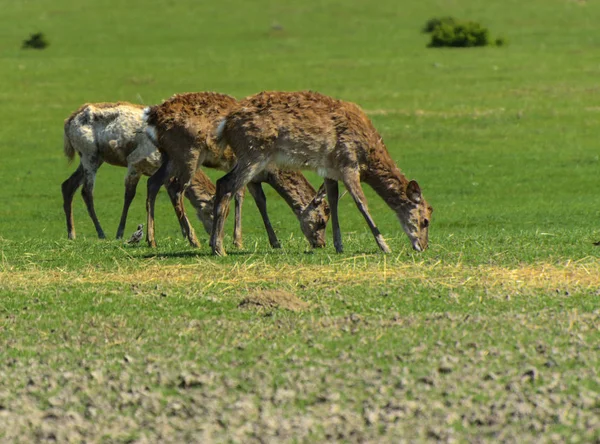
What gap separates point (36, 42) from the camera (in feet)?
152

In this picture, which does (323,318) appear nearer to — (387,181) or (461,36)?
(387,181)

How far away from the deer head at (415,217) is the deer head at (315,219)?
81.9 inches

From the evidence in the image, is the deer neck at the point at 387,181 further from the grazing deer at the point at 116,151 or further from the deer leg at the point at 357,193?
the grazing deer at the point at 116,151

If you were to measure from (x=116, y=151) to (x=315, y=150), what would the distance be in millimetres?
5767

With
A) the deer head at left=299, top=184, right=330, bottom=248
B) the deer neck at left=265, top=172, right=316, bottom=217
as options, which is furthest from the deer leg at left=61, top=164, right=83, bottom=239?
the deer head at left=299, top=184, right=330, bottom=248

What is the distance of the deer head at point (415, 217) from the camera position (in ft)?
46.2

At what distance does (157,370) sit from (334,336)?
1.56 meters

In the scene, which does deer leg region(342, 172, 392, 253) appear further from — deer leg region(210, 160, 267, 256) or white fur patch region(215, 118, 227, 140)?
white fur patch region(215, 118, 227, 140)

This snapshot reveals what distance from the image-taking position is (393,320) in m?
9.56

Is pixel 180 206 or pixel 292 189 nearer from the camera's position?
pixel 180 206

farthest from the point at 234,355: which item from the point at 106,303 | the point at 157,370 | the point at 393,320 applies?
the point at 106,303

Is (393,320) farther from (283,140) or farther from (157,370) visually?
(283,140)

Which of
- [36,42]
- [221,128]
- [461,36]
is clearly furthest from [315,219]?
[36,42]

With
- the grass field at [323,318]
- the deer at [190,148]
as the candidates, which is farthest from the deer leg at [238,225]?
the grass field at [323,318]
